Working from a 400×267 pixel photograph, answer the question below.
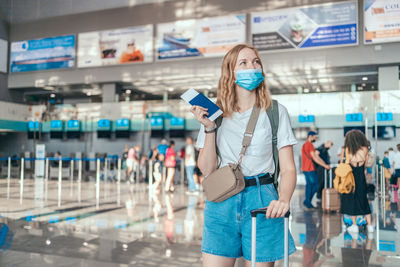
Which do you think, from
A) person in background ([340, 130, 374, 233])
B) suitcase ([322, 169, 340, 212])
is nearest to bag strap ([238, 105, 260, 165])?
person in background ([340, 130, 374, 233])

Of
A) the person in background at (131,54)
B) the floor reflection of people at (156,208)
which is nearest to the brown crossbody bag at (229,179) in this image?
the floor reflection of people at (156,208)

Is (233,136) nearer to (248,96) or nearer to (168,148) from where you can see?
(248,96)

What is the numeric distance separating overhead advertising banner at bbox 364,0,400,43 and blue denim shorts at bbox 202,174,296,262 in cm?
1437

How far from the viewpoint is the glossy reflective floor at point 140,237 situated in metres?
3.63

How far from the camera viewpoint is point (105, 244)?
4.18 m

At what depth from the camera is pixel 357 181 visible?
5371 millimetres

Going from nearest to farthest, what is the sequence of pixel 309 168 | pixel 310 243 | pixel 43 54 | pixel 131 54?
pixel 310 243 → pixel 309 168 → pixel 131 54 → pixel 43 54

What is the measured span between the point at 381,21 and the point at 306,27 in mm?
2770

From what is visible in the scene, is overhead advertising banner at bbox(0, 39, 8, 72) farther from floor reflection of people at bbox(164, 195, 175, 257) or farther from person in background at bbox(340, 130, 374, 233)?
person in background at bbox(340, 130, 374, 233)

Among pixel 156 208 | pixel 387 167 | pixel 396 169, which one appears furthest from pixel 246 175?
pixel 156 208

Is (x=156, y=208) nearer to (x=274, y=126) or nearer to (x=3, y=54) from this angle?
(x=274, y=126)

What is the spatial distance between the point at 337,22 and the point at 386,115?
9.46m

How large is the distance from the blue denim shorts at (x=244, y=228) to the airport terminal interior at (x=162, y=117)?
0.65ft

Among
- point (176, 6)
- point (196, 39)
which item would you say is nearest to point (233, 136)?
point (196, 39)
